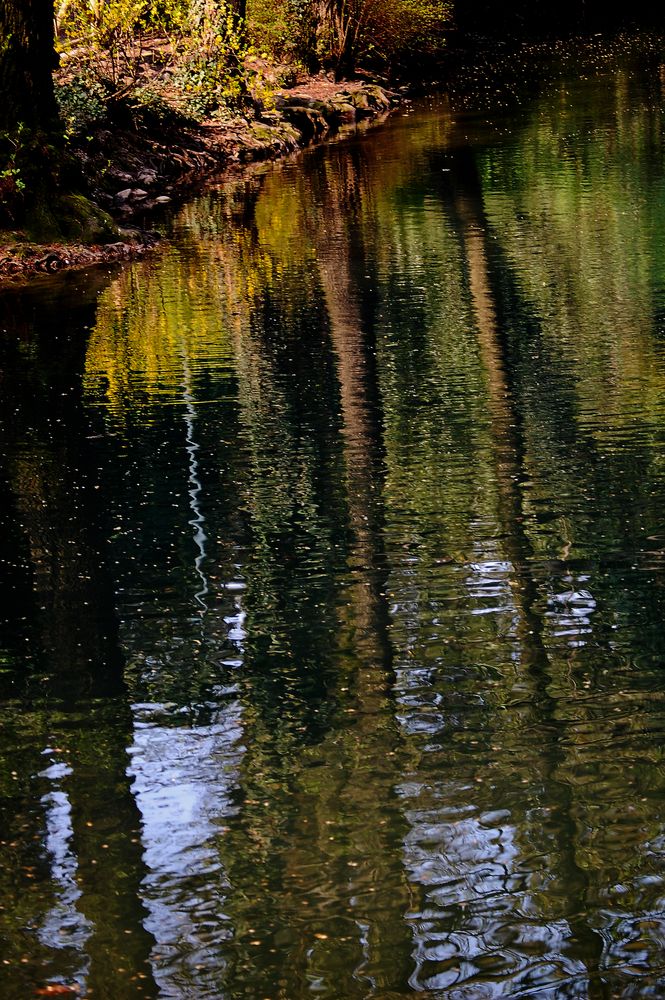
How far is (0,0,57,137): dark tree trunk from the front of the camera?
57.5 feet

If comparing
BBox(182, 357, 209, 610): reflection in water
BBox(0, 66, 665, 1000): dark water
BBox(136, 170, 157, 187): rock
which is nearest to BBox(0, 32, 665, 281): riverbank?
BBox(136, 170, 157, 187): rock

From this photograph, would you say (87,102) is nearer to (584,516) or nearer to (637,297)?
(637,297)

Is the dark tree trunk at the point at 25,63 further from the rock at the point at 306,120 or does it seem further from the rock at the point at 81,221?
the rock at the point at 306,120

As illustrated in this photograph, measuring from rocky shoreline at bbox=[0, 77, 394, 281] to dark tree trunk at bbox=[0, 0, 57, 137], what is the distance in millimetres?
1389

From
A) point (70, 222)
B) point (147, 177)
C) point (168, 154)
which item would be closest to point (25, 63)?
point (70, 222)

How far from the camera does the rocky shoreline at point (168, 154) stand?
1819 cm

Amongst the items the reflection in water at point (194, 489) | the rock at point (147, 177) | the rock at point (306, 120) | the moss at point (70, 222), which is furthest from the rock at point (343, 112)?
the reflection in water at point (194, 489)

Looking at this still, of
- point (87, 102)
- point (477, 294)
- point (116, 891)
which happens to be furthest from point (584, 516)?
point (87, 102)

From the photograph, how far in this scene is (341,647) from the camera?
20.7 ft

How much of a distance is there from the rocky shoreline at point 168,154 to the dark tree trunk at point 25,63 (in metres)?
1.39

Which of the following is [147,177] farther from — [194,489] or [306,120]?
[194,489]

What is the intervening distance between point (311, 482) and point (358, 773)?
3.72 m

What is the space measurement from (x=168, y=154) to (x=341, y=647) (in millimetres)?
22370

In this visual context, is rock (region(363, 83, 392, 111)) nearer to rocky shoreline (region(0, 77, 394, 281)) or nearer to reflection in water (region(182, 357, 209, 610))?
rocky shoreline (region(0, 77, 394, 281))
